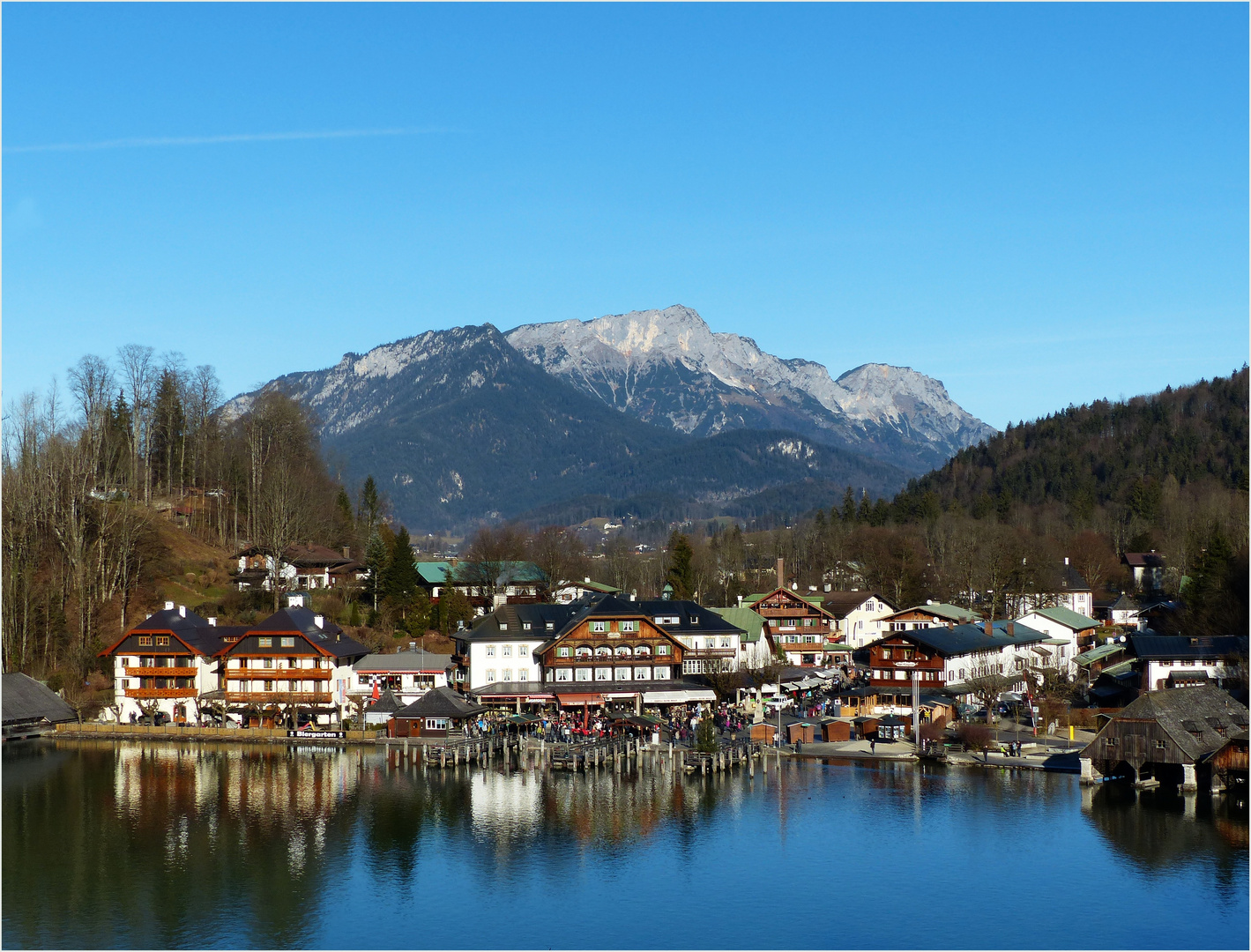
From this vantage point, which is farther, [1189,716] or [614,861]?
[1189,716]

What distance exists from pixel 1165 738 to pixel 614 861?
24342 millimetres

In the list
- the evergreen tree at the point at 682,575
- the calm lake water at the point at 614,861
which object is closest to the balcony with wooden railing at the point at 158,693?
the calm lake water at the point at 614,861

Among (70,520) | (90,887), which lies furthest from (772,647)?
(90,887)

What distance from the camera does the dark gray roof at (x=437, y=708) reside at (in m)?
67.7

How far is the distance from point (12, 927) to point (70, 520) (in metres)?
49.3

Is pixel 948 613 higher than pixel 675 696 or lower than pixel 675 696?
higher

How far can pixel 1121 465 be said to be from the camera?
6959 inches

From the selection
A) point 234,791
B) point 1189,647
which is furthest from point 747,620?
point 234,791

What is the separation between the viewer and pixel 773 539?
163 meters

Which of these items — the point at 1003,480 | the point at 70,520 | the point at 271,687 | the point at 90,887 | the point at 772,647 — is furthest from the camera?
the point at 1003,480

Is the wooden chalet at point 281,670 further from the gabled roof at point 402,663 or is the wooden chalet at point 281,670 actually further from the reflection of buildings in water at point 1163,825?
the reflection of buildings in water at point 1163,825

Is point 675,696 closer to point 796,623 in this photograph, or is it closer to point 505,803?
point 505,803

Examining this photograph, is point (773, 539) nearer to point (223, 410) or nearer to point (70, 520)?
point (223, 410)

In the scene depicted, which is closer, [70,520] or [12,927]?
[12,927]
